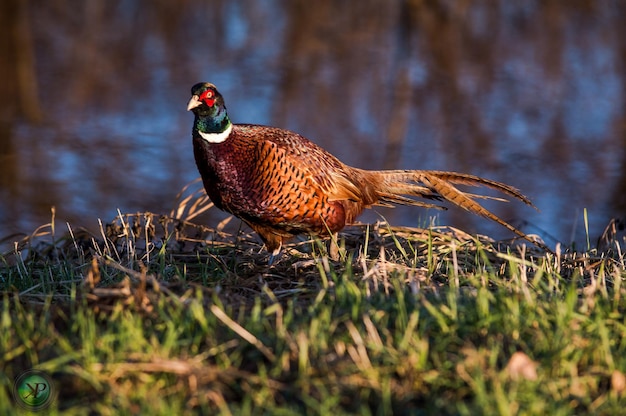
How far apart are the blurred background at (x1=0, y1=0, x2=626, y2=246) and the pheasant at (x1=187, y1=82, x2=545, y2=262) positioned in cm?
189

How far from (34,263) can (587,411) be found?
3.19m

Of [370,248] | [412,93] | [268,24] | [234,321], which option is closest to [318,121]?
[412,93]

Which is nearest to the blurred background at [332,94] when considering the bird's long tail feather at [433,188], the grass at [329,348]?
the bird's long tail feather at [433,188]

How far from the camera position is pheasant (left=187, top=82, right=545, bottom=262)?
4938 millimetres

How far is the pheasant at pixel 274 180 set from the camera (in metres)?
4.94

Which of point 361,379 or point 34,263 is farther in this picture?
point 34,263

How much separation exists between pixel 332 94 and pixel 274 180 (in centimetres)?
586

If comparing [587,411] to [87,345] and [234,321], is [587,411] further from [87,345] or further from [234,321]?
[87,345]

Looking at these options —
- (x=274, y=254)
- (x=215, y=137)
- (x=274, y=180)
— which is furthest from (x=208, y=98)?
(x=274, y=254)

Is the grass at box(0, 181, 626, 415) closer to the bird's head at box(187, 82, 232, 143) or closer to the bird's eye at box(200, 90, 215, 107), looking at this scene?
the bird's head at box(187, 82, 232, 143)

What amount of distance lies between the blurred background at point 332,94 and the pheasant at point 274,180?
1.89 meters

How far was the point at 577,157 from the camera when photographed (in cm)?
927

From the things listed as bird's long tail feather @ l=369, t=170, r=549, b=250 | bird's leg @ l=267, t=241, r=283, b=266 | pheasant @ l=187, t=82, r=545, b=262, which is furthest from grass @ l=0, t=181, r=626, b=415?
bird's long tail feather @ l=369, t=170, r=549, b=250

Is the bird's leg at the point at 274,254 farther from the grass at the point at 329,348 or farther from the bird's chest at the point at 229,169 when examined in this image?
the grass at the point at 329,348
